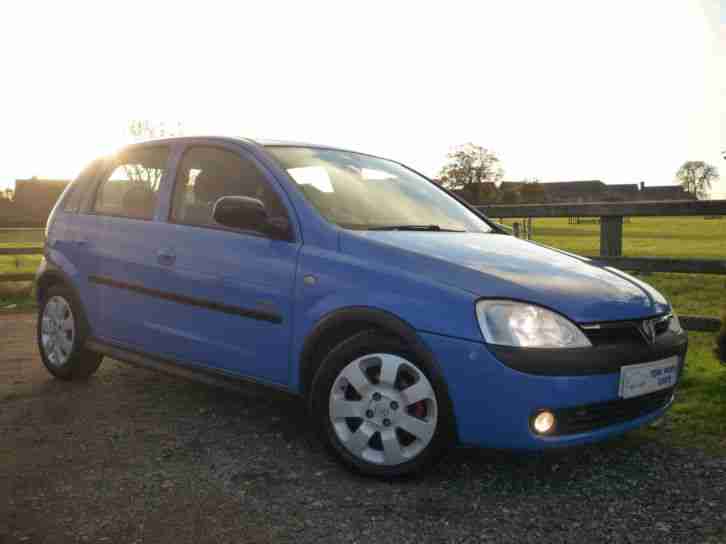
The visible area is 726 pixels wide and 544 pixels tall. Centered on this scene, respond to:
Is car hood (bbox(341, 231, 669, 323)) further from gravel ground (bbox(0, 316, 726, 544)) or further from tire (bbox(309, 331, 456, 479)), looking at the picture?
gravel ground (bbox(0, 316, 726, 544))

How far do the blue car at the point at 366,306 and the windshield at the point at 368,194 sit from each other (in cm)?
1

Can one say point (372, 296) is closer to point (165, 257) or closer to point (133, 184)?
point (165, 257)

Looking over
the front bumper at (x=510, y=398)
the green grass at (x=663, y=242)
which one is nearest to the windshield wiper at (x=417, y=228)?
the front bumper at (x=510, y=398)

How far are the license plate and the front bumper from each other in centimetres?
6

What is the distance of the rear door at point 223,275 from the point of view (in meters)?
3.80

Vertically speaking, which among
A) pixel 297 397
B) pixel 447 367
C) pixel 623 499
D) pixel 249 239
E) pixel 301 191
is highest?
pixel 301 191

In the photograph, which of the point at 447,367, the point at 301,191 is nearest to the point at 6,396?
the point at 301,191

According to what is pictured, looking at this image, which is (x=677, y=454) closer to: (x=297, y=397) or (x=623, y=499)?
(x=623, y=499)

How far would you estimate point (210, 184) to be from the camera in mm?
4395

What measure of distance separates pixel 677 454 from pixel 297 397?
2.01 metres

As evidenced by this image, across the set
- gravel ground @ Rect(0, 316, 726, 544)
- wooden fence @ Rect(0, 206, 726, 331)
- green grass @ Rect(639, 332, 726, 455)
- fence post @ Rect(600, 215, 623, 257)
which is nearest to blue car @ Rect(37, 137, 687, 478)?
gravel ground @ Rect(0, 316, 726, 544)

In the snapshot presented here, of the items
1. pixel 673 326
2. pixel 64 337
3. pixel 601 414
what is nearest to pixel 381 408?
pixel 601 414

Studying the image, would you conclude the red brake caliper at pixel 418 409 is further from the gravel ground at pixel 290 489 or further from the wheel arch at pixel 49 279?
the wheel arch at pixel 49 279

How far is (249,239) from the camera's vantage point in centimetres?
395
